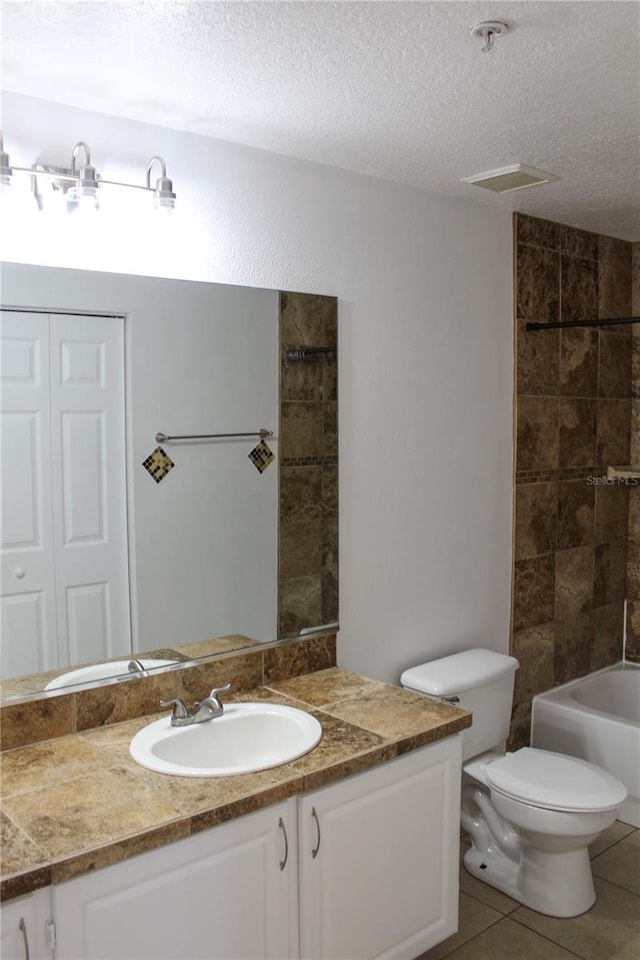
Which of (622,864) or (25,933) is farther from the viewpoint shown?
(622,864)

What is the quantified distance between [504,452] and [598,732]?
3.90 feet

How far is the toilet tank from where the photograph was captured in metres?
2.84

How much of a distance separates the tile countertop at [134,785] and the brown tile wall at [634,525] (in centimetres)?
201

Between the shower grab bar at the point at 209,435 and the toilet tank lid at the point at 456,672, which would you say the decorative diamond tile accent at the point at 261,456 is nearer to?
the shower grab bar at the point at 209,435

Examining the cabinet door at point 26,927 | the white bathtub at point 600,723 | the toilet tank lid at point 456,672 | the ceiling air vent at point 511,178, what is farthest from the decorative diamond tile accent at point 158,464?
the white bathtub at point 600,723

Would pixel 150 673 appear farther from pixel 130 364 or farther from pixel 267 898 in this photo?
pixel 130 364

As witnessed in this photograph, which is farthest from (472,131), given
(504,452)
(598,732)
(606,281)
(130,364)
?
(598,732)

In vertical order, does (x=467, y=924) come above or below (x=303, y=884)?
below

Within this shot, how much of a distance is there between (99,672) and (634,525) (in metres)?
2.80

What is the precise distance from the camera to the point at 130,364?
2.20m

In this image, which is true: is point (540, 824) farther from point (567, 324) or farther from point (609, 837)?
point (567, 324)

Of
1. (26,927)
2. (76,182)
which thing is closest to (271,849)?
(26,927)

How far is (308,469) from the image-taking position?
8.59 ft

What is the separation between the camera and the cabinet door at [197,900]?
1614mm
